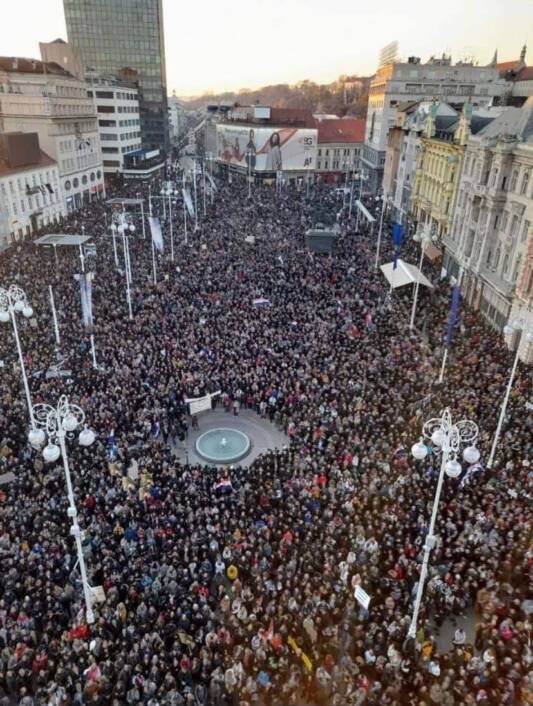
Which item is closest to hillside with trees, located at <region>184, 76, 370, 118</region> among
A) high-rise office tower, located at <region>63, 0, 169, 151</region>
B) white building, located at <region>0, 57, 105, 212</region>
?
high-rise office tower, located at <region>63, 0, 169, 151</region>

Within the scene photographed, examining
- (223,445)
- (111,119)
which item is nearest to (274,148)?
(111,119)

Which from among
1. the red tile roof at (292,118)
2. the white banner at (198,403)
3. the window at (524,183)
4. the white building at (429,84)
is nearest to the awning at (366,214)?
the window at (524,183)

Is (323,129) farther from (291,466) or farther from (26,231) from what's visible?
(291,466)

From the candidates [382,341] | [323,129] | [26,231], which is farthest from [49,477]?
[323,129]

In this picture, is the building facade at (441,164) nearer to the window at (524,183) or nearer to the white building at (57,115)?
the window at (524,183)

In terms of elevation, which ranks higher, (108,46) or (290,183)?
(108,46)

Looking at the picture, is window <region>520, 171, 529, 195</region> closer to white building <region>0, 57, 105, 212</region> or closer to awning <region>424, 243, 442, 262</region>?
awning <region>424, 243, 442, 262</region>

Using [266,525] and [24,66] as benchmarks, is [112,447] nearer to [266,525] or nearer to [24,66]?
[266,525]
